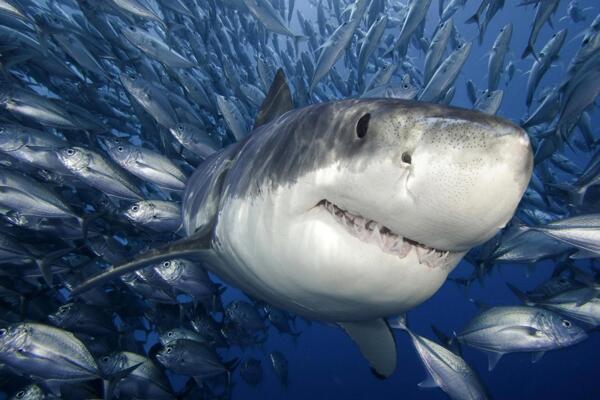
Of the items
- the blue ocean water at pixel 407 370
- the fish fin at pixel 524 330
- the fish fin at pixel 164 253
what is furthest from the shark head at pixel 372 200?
the blue ocean water at pixel 407 370

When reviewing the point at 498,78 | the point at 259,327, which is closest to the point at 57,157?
the point at 259,327

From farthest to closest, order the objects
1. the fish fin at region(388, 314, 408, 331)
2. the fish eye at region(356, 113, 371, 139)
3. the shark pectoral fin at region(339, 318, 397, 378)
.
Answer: the fish fin at region(388, 314, 408, 331) < the shark pectoral fin at region(339, 318, 397, 378) < the fish eye at region(356, 113, 371, 139)

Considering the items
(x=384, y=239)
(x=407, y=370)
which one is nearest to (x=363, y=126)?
(x=384, y=239)

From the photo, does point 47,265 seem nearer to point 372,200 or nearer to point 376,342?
point 376,342

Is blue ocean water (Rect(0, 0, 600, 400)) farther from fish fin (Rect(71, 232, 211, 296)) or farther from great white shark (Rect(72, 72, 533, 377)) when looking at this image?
great white shark (Rect(72, 72, 533, 377))

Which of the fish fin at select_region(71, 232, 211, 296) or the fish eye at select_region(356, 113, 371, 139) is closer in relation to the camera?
the fish eye at select_region(356, 113, 371, 139)

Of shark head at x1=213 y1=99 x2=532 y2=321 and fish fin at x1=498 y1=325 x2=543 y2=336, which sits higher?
shark head at x1=213 y1=99 x2=532 y2=321

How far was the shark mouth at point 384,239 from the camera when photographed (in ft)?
4.70

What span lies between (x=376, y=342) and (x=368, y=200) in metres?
2.18

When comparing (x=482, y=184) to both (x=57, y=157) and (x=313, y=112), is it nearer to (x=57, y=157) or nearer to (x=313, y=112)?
(x=313, y=112)

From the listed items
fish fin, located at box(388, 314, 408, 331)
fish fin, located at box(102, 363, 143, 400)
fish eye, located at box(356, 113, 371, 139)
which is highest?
fish eye, located at box(356, 113, 371, 139)

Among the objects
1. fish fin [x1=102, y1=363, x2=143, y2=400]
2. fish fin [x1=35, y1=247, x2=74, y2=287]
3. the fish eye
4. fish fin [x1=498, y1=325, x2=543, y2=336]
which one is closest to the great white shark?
the fish eye

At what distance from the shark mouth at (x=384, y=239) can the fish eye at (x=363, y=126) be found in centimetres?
28

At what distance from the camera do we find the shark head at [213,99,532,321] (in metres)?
1.12
